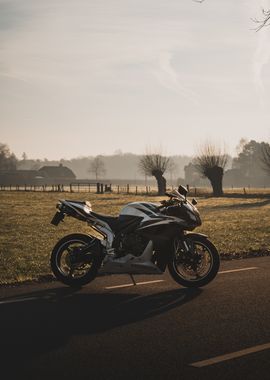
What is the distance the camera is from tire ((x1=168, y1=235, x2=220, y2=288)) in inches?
323

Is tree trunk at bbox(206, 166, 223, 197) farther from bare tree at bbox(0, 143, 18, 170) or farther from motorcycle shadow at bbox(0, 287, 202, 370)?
bare tree at bbox(0, 143, 18, 170)

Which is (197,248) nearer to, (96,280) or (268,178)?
(96,280)

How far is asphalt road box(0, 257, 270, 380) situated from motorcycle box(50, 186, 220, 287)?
0.29 m

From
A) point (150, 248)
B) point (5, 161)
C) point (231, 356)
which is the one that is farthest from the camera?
point (5, 161)

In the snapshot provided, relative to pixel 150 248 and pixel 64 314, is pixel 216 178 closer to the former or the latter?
pixel 150 248

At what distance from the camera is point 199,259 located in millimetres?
8195

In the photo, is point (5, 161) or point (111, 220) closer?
point (111, 220)

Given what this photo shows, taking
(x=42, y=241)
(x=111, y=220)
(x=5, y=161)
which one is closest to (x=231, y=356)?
(x=111, y=220)

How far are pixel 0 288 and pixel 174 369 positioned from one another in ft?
14.6

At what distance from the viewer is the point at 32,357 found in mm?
5156

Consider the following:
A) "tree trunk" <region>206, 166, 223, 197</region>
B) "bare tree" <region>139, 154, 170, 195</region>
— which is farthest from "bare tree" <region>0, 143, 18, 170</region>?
"tree trunk" <region>206, 166, 223, 197</region>

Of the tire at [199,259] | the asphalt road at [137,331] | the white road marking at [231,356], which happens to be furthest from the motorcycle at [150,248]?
the white road marking at [231,356]

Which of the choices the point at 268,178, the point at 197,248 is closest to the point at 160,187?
the point at 197,248

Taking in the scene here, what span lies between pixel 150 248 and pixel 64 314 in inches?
73.3
